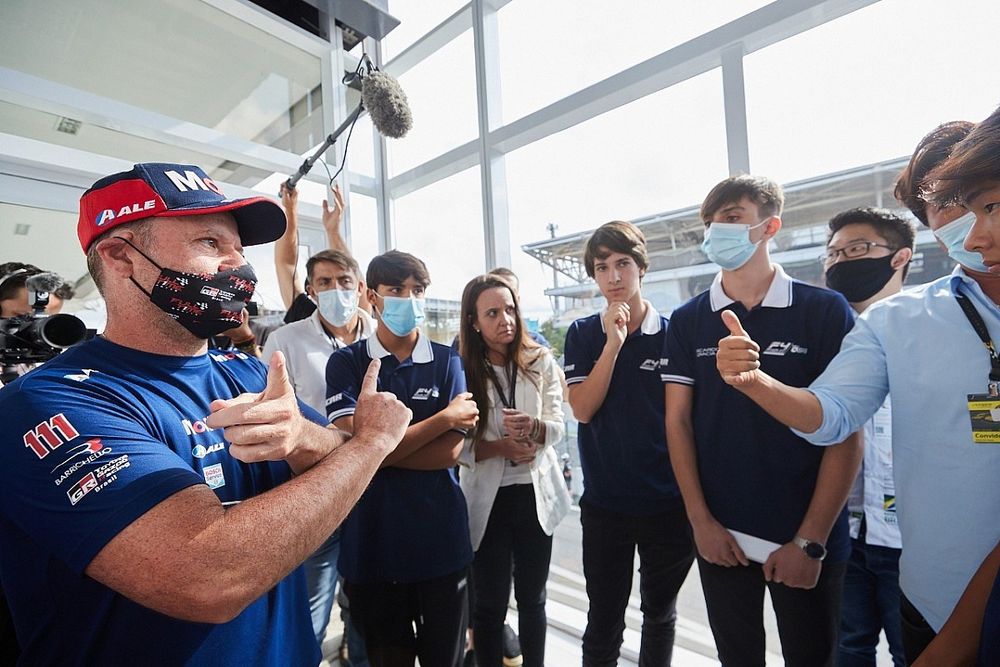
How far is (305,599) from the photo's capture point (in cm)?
93

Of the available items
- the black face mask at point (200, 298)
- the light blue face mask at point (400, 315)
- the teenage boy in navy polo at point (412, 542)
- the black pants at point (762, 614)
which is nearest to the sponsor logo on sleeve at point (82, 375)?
the black face mask at point (200, 298)

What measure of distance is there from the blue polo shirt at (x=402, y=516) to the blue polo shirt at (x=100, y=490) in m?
0.58

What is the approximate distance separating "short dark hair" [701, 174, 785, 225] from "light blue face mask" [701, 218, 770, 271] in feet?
0.16

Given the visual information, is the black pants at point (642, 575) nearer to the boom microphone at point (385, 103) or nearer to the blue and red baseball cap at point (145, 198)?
the blue and red baseball cap at point (145, 198)

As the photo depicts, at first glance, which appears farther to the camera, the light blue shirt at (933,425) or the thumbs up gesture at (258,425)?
the light blue shirt at (933,425)

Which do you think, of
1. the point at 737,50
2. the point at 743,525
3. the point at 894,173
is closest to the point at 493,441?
the point at 743,525

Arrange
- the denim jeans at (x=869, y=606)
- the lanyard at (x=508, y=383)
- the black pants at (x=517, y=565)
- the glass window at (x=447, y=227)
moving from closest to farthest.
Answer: the denim jeans at (x=869, y=606) < the black pants at (x=517, y=565) < the lanyard at (x=508, y=383) < the glass window at (x=447, y=227)

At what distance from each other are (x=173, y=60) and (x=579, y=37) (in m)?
2.34

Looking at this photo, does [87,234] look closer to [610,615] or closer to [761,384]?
[761,384]

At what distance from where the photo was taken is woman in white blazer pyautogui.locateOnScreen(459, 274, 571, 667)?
1.61m

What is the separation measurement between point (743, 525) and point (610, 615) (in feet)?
1.90

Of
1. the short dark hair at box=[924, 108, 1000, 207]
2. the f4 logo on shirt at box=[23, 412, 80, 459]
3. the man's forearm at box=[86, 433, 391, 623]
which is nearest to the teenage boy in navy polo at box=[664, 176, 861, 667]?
the short dark hair at box=[924, 108, 1000, 207]

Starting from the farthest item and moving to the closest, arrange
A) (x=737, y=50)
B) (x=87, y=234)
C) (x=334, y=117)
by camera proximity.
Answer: (x=334, y=117) < (x=737, y=50) < (x=87, y=234)

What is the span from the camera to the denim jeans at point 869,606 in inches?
51.3
